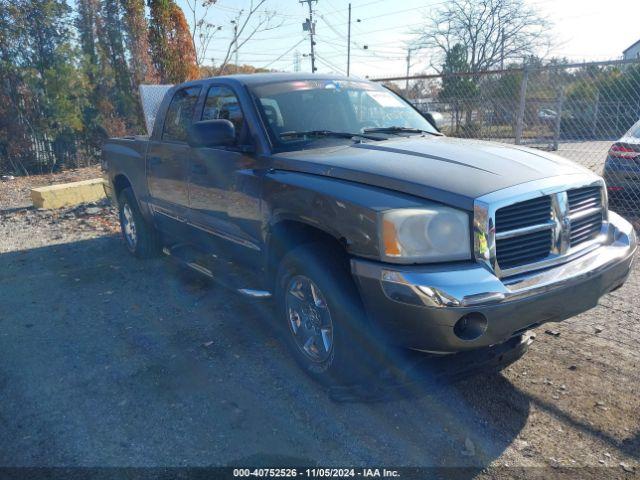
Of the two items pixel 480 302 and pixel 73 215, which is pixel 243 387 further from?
pixel 73 215

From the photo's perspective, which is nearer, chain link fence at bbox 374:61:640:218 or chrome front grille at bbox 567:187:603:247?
chrome front grille at bbox 567:187:603:247

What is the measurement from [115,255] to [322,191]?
432 cm

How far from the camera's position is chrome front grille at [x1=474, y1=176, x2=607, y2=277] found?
264 cm

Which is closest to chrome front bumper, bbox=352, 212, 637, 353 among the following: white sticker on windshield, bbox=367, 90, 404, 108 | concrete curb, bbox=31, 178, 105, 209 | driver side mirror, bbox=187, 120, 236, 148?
driver side mirror, bbox=187, 120, 236, 148

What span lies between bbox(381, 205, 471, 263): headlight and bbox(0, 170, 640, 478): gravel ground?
2.69 feet

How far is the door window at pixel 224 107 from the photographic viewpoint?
4.03 m

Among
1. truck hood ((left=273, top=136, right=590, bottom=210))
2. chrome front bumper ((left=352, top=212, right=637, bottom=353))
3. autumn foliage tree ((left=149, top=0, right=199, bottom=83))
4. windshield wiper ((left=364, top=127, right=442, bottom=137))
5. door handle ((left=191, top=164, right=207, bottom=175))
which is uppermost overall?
autumn foliage tree ((left=149, top=0, right=199, bottom=83))

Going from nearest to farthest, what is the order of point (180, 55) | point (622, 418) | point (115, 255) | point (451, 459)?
point (451, 459), point (622, 418), point (115, 255), point (180, 55)

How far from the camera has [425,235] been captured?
8.73ft

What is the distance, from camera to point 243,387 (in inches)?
134

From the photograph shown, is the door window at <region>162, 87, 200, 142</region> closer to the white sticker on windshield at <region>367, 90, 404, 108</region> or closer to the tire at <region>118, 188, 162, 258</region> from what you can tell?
the tire at <region>118, 188, 162, 258</region>

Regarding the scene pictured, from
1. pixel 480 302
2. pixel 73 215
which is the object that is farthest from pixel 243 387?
pixel 73 215

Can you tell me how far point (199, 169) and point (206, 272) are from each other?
84cm

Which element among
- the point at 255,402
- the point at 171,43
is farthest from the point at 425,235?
the point at 171,43
